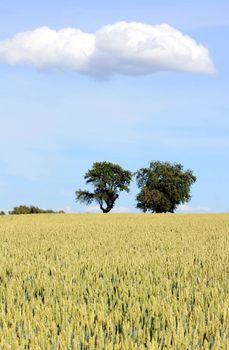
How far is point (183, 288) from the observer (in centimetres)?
720

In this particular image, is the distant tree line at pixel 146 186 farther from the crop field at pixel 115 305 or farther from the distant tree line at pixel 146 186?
the crop field at pixel 115 305

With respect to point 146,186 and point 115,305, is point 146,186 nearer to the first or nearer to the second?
point 146,186

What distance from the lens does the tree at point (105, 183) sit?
8556 cm

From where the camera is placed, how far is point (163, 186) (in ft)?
286

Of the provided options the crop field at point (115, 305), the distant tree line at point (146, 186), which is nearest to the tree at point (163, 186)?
the distant tree line at point (146, 186)

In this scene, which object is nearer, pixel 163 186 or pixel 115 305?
pixel 115 305

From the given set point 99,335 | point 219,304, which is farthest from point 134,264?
point 99,335

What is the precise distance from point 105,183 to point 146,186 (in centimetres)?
649

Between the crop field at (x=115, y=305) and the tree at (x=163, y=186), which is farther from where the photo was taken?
the tree at (x=163, y=186)

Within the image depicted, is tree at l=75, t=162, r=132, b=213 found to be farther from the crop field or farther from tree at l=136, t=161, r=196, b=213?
the crop field

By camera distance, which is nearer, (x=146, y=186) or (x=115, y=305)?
(x=115, y=305)

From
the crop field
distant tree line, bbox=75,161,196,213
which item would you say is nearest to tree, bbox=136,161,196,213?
distant tree line, bbox=75,161,196,213

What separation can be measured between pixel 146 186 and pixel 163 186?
2.74m

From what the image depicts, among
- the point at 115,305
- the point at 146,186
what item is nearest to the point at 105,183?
the point at 146,186
